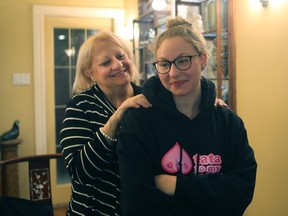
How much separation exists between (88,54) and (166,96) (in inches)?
17.6

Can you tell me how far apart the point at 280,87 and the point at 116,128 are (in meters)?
1.19

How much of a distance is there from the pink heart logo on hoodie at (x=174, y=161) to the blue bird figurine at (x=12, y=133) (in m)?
2.74

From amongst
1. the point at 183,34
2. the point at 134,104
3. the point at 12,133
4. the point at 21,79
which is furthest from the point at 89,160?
the point at 21,79

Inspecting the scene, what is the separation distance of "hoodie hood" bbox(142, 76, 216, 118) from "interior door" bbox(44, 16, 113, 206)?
9.28ft

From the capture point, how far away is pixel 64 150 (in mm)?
1239

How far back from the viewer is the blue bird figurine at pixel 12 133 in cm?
339

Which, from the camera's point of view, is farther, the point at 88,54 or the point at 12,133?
the point at 12,133

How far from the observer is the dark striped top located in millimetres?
1184

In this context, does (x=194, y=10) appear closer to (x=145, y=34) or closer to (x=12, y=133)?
(x=145, y=34)

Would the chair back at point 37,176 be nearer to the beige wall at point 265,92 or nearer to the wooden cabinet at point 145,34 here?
the beige wall at point 265,92

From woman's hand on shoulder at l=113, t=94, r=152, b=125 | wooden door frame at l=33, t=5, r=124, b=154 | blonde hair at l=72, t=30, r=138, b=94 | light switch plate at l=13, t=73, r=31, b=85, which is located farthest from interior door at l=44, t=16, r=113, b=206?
woman's hand on shoulder at l=113, t=94, r=152, b=125

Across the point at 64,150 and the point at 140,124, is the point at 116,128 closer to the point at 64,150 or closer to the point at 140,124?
the point at 140,124

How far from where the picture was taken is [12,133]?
3.43 meters

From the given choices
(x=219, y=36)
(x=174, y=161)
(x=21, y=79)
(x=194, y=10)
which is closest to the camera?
(x=174, y=161)
